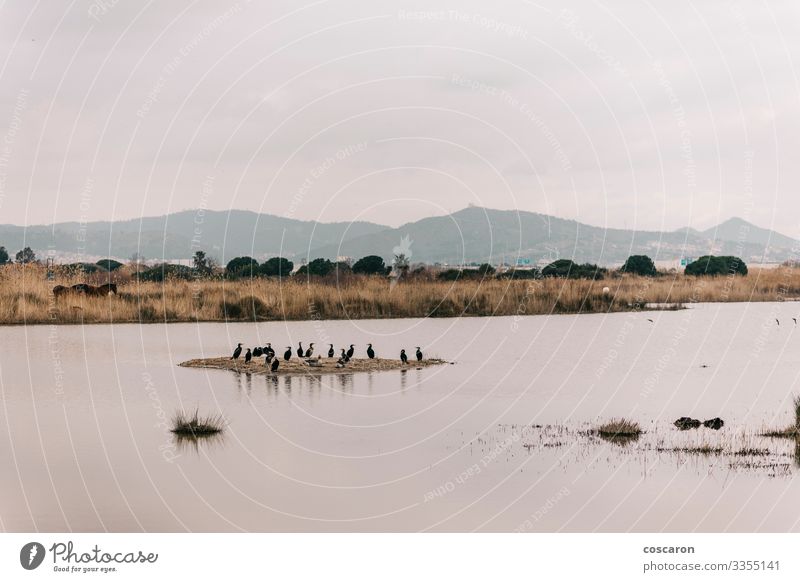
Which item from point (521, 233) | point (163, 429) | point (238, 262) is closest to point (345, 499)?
point (163, 429)

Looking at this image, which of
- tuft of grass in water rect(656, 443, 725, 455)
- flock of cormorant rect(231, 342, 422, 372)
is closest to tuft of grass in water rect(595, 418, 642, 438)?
tuft of grass in water rect(656, 443, 725, 455)

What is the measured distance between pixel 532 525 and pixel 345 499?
2733mm

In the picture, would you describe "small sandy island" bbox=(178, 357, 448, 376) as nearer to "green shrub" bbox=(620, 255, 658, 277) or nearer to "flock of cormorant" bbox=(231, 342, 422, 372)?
"flock of cormorant" bbox=(231, 342, 422, 372)

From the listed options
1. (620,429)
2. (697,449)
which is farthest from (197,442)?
(697,449)

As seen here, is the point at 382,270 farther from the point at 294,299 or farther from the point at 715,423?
the point at 715,423

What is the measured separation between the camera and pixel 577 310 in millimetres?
48000

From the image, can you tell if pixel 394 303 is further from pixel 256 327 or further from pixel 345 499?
pixel 345 499

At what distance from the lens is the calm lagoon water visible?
14500 mm

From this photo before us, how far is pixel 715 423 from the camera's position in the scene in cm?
1977

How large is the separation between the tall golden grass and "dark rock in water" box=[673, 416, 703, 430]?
25040mm
